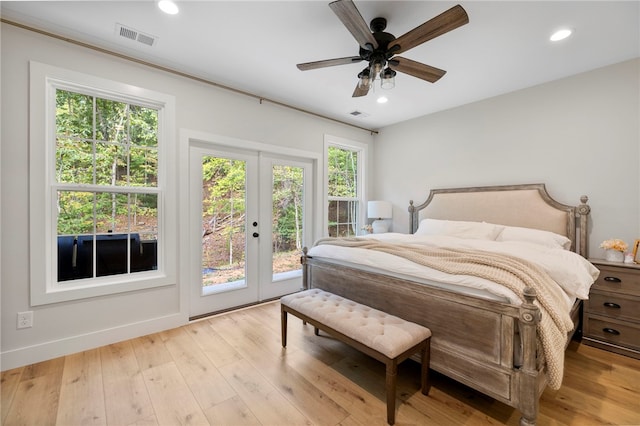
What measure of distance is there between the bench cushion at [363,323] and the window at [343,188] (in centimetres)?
214

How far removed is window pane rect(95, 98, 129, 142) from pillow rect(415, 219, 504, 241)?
3.75m

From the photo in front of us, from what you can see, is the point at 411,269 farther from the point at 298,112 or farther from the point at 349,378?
the point at 298,112

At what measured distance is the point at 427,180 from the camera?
4391 millimetres

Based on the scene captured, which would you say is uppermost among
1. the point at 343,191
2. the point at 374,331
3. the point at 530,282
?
the point at 343,191

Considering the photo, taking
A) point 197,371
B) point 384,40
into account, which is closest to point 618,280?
point 384,40

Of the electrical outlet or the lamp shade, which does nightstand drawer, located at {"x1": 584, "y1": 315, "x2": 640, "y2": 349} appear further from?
the electrical outlet

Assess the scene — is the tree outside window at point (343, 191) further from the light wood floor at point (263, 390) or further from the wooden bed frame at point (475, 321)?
the light wood floor at point (263, 390)

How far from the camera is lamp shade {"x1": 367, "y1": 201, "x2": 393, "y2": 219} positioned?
15.0 feet

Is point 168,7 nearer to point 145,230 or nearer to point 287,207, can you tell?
point 145,230

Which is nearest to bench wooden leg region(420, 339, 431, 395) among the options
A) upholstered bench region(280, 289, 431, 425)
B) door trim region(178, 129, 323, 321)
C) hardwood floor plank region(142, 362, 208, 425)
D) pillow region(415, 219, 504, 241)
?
upholstered bench region(280, 289, 431, 425)

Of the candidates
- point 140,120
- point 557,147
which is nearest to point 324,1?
point 140,120

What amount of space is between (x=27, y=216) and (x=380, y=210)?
4.13 m

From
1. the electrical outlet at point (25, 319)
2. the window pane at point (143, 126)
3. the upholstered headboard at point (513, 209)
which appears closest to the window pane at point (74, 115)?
the window pane at point (143, 126)

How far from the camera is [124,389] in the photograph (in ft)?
6.39
